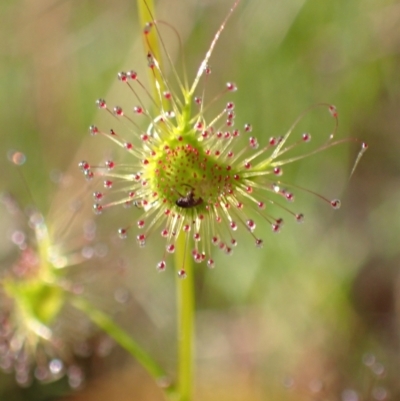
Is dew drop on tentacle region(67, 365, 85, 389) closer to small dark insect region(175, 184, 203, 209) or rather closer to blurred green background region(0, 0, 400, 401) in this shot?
blurred green background region(0, 0, 400, 401)

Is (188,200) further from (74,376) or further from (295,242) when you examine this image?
(295,242)

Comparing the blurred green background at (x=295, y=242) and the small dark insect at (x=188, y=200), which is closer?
the small dark insect at (x=188, y=200)

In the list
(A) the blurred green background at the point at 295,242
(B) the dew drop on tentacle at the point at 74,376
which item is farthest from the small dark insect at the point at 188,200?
(A) the blurred green background at the point at 295,242

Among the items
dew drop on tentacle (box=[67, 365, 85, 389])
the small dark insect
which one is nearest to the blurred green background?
dew drop on tentacle (box=[67, 365, 85, 389])

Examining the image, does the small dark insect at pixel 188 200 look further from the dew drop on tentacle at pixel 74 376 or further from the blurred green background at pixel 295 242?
the blurred green background at pixel 295 242

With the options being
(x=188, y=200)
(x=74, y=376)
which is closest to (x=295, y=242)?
(x=74, y=376)

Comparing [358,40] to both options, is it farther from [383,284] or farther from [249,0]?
[383,284]

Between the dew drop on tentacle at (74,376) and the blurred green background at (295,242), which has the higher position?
the blurred green background at (295,242)

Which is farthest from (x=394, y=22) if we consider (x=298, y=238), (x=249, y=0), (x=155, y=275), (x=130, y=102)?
(x=155, y=275)

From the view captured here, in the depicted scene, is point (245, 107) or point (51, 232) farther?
point (245, 107)
